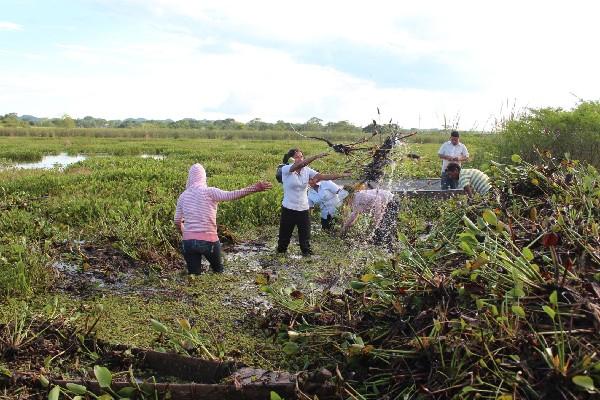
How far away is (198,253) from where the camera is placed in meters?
5.68

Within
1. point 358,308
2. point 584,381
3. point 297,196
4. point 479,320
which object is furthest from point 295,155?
point 584,381

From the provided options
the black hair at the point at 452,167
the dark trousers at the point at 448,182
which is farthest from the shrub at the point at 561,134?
the black hair at the point at 452,167

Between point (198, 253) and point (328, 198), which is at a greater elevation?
point (328, 198)

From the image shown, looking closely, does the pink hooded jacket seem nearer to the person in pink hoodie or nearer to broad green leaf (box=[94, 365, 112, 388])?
the person in pink hoodie

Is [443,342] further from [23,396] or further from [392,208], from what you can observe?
[392,208]

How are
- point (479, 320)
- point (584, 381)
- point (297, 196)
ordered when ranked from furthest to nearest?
point (297, 196) → point (479, 320) → point (584, 381)

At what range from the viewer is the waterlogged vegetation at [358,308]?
101 inches

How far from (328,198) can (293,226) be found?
146 centimetres

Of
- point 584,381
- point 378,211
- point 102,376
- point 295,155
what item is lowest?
point 102,376

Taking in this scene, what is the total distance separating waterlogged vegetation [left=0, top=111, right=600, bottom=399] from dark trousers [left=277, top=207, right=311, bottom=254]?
0.22 metres

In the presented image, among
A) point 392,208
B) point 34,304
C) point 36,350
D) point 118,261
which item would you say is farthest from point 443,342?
point 392,208

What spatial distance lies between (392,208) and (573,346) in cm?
558

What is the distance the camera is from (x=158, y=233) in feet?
22.6

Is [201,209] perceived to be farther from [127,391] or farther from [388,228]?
[388,228]
